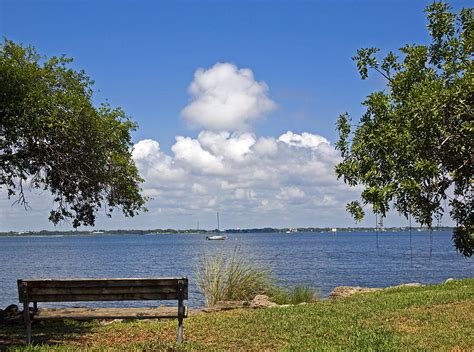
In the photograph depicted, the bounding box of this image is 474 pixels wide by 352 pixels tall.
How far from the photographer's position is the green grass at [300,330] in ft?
28.5

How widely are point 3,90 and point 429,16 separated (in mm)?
6874

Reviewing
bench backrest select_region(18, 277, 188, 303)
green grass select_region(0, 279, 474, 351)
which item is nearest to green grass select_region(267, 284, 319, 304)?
green grass select_region(0, 279, 474, 351)

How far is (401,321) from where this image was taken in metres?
10.6

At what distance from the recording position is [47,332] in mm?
10664

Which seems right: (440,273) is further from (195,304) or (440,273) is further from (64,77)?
(64,77)

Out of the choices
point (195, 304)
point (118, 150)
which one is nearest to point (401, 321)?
point (118, 150)

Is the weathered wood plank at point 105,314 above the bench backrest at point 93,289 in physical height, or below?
below

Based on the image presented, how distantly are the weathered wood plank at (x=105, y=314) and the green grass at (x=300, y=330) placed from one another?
43cm

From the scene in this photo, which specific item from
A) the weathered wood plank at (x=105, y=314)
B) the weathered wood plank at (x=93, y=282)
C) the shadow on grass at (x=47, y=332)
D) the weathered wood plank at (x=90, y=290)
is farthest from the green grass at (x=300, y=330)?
the weathered wood plank at (x=93, y=282)

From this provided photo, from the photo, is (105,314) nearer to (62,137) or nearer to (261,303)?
(62,137)

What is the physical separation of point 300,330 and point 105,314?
10.9ft

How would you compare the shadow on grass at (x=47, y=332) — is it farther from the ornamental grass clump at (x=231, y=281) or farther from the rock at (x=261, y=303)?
the ornamental grass clump at (x=231, y=281)

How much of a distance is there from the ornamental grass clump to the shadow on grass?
5204mm

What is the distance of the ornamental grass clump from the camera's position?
17.0 meters
